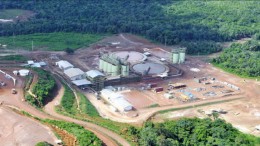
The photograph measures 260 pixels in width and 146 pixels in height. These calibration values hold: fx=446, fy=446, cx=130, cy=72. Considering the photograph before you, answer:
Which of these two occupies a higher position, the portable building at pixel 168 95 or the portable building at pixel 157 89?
the portable building at pixel 157 89

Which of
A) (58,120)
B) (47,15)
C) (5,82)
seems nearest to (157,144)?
(58,120)

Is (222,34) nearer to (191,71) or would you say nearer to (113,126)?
(191,71)

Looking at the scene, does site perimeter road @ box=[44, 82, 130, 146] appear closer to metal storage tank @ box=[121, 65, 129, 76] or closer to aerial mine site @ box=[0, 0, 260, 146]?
aerial mine site @ box=[0, 0, 260, 146]

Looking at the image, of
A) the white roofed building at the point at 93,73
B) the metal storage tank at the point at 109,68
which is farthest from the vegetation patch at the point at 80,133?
the metal storage tank at the point at 109,68

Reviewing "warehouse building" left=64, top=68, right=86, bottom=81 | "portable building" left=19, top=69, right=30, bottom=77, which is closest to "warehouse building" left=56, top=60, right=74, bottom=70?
"warehouse building" left=64, top=68, right=86, bottom=81

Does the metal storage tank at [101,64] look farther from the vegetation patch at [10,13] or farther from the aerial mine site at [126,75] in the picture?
the vegetation patch at [10,13]
